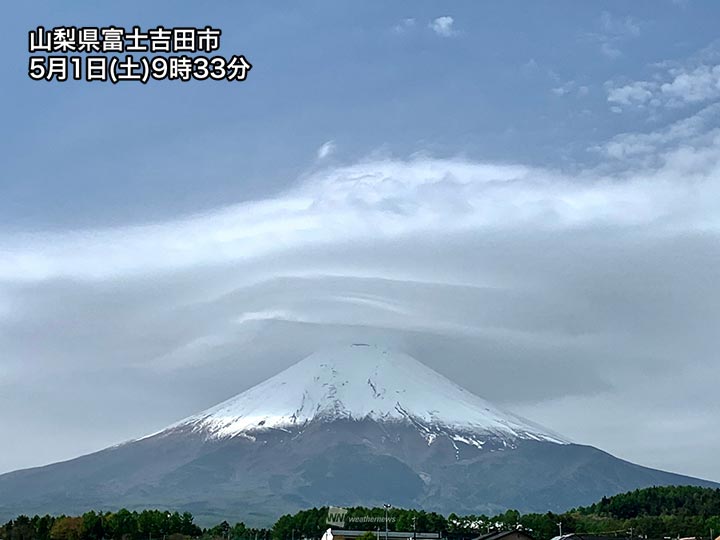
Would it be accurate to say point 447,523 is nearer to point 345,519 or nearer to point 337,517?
point 345,519

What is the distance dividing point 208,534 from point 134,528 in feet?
44.2

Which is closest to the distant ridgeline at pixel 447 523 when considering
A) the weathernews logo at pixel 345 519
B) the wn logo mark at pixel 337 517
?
the weathernews logo at pixel 345 519

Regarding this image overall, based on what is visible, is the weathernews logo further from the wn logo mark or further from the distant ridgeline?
the distant ridgeline

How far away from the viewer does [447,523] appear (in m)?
106

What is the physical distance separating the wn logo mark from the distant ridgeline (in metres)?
0.76

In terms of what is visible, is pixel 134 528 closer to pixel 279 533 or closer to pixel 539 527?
pixel 279 533

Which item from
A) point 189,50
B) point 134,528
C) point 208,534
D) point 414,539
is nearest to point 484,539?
point 414,539

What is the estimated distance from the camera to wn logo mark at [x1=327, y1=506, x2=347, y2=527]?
106 m

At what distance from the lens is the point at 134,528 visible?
9300 centimetres

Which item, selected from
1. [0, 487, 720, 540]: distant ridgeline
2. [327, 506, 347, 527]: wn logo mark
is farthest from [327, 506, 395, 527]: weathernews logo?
[0, 487, 720, 540]: distant ridgeline

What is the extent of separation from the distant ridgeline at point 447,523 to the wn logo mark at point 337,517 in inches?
30.1

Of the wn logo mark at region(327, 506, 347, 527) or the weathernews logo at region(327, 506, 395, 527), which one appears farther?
the wn logo mark at region(327, 506, 347, 527)

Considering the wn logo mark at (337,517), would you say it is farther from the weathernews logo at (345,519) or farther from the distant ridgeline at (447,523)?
the distant ridgeline at (447,523)

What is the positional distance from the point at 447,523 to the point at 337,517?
10.9 m
